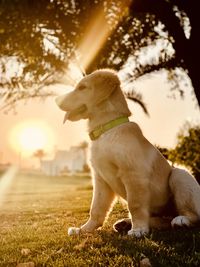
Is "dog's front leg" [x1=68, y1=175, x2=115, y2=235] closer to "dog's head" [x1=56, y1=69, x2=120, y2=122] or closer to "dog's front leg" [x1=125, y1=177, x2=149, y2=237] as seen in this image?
"dog's front leg" [x1=125, y1=177, x2=149, y2=237]

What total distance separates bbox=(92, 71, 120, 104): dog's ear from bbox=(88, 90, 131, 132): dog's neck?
0.26 feet

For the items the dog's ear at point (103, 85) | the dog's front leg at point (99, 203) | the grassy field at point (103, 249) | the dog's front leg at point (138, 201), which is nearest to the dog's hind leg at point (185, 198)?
the grassy field at point (103, 249)

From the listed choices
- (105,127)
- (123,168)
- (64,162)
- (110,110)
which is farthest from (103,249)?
(64,162)

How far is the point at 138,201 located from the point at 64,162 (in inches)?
5854

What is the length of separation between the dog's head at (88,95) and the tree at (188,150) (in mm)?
11961

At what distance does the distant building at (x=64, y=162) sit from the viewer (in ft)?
472

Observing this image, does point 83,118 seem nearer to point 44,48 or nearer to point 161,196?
point 161,196

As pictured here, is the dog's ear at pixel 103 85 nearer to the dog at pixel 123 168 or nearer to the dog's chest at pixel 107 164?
the dog at pixel 123 168

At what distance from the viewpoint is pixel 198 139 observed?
17.8 meters

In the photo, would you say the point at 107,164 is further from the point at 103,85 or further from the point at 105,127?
the point at 103,85

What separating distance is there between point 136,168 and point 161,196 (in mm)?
632

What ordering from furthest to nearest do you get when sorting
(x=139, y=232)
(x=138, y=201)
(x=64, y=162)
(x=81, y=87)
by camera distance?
(x=64, y=162), (x=81, y=87), (x=138, y=201), (x=139, y=232)

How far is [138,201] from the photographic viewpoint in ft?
17.2

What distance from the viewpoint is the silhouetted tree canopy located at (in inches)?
500
